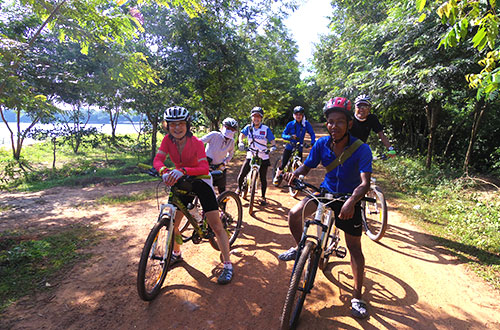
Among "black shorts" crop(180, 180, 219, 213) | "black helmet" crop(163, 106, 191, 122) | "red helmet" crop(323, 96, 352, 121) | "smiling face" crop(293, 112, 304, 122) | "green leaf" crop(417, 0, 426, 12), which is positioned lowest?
"black shorts" crop(180, 180, 219, 213)

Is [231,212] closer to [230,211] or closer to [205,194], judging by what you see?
[230,211]

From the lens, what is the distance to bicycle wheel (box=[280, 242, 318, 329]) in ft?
7.69

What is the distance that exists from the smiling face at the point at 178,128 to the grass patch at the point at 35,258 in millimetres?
2337

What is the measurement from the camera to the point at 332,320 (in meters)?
2.71

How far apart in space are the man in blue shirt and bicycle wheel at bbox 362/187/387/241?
72.7 inches

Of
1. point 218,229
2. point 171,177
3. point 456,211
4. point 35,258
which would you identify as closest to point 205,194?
point 218,229

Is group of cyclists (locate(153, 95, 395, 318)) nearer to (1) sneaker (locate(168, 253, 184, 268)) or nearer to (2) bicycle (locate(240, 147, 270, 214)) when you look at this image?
(1) sneaker (locate(168, 253, 184, 268))

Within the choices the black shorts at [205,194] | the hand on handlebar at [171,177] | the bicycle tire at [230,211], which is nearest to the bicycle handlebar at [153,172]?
the black shorts at [205,194]

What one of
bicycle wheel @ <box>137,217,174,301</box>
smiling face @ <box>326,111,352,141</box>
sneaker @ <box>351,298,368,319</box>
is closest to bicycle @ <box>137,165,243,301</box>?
bicycle wheel @ <box>137,217,174,301</box>

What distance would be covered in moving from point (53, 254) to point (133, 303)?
1.85 meters

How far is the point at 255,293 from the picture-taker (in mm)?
3117

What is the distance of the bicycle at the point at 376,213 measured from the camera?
14.4 feet

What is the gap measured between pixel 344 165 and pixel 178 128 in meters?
1.92

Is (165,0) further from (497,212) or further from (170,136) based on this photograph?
(497,212)
